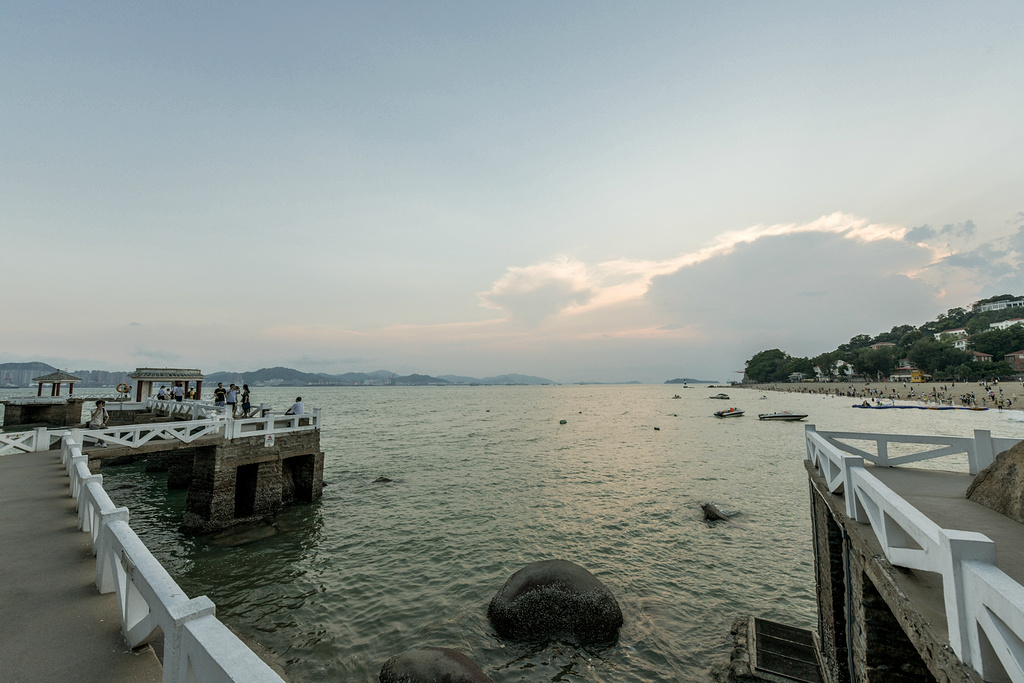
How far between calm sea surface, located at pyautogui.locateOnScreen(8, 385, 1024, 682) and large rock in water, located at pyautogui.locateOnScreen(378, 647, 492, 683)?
1.51m

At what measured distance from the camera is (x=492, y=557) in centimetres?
1524

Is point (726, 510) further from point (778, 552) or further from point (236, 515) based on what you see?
point (236, 515)

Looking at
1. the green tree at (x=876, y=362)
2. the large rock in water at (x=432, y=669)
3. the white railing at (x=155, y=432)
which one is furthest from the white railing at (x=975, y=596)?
the green tree at (x=876, y=362)

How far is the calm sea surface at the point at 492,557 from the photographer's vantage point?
10.2 meters

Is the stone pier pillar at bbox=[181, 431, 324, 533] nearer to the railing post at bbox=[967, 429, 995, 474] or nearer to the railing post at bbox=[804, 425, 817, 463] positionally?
the railing post at bbox=[804, 425, 817, 463]

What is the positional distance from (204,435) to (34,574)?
1357cm

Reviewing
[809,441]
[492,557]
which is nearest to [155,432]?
[492,557]

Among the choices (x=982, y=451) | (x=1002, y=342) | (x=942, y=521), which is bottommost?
(x=942, y=521)

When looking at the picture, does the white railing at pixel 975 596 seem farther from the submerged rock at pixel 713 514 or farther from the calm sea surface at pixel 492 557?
the submerged rock at pixel 713 514

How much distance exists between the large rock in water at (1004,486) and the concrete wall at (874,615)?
5.65 feet

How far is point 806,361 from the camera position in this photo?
18638cm

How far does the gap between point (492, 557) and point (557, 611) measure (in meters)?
5.11

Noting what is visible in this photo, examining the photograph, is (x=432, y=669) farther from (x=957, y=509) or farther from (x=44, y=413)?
(x=44, y=413)

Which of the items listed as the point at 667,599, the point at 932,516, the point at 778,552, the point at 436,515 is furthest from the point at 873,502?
the point at 436,515
